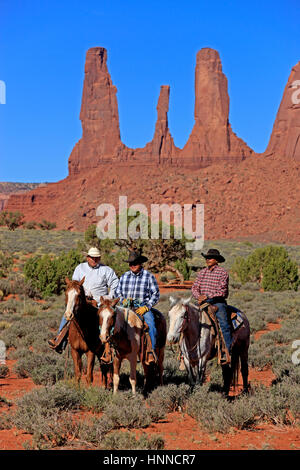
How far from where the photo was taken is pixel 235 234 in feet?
324

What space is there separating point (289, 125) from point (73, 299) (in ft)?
386

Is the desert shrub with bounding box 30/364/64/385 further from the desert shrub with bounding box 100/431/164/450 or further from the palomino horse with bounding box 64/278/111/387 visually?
the desert shrub with bounding box 100/431/164/450

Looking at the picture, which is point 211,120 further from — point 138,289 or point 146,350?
point 146,350

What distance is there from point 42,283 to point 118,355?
18060 mm

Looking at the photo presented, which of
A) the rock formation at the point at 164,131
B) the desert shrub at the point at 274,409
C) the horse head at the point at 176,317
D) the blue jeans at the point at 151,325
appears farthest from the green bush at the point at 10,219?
the desert shrub at the point at 274,409

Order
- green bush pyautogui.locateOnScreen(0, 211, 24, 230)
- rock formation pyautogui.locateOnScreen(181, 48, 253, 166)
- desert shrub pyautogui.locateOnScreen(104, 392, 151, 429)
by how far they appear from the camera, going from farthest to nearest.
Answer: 1. rock formation pyautogui.locateOnScreen(181, 48, 253, 166)
2. green bush pyautogui.locateOnScreen(0, 211, 24, 230)
3. desert shrub pyautogui.locateOnScreen(104, 392, 151, 429)

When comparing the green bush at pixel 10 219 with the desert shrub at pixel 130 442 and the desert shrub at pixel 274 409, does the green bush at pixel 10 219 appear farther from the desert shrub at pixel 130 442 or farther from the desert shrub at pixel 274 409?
the desert shrub at pixel 130 442

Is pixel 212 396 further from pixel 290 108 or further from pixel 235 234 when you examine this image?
pixel 290 108

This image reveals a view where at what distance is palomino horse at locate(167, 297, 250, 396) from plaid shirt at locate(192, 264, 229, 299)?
35cm

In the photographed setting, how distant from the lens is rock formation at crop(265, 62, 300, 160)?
376ft

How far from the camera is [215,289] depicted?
8.33 m

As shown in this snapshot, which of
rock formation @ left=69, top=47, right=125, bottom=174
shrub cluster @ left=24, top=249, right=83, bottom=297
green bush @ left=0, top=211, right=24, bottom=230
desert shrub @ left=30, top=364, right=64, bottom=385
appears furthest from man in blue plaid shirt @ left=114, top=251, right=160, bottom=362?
rock formation @ left=69, top=47, right=125, bottom=174

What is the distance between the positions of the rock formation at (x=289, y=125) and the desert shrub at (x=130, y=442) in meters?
113

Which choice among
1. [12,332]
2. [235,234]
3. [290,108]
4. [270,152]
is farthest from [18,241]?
[290,108]
